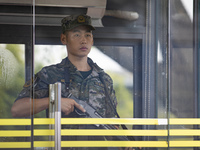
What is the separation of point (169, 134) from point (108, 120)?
2.07ft

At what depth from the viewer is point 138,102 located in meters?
3.12

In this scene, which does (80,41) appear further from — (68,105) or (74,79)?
(68,105)

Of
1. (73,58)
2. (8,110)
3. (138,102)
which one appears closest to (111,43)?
(73,58)

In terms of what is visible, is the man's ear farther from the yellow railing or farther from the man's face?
the yellow railing

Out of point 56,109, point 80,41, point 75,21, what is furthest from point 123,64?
point 56,109

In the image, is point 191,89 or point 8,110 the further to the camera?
point 191,89

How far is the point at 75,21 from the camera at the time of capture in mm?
3102

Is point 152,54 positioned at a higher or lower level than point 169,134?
higher

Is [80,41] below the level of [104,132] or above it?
above

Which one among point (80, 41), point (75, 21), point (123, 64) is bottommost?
point (123, 64)

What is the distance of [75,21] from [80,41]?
0.20 metres

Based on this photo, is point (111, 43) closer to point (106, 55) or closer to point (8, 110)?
point (106, 55)

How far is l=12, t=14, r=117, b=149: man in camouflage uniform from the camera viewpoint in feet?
9.98

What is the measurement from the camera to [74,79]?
3.08 m
